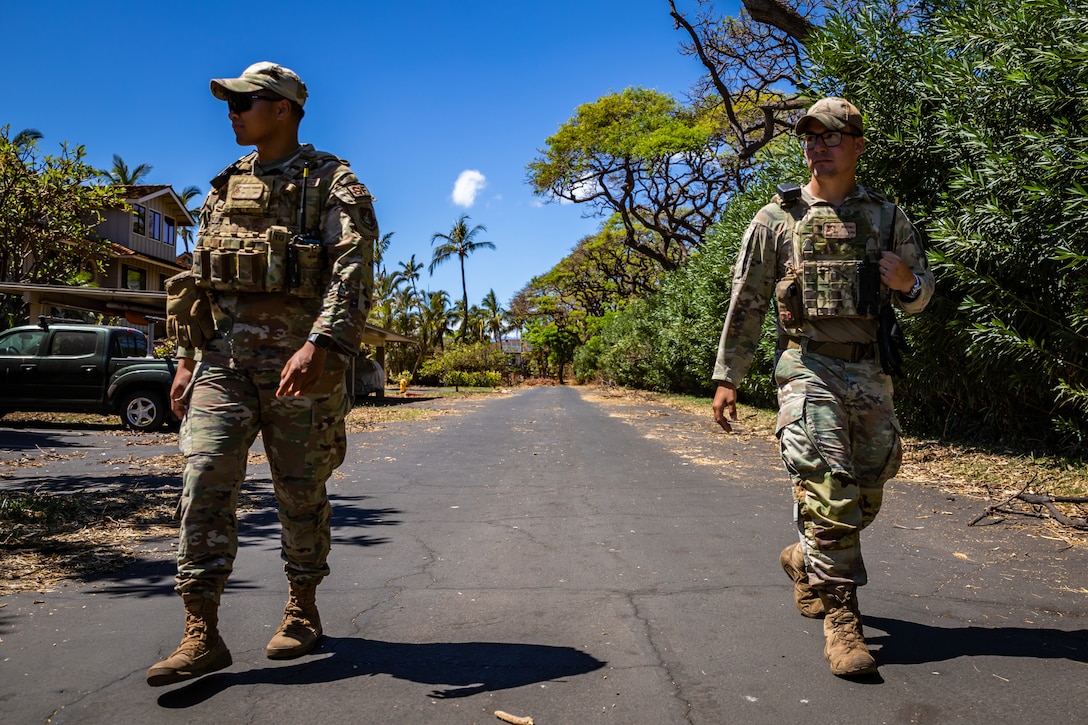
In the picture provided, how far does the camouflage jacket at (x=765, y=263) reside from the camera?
3430 mm

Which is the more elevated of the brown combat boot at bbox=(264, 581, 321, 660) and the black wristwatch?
the black wristwatch

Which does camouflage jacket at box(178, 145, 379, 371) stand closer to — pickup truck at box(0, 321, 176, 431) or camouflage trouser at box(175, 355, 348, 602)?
camouflage trouser at box(175, 355, 348, 602)

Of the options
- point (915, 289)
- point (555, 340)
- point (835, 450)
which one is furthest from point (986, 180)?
point (555, 340)

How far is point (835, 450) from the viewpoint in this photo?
124 inches

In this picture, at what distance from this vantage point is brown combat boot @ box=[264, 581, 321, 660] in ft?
10.1

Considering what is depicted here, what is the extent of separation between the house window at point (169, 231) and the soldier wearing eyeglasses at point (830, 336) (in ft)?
127

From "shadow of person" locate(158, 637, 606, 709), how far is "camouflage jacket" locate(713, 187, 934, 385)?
1.40 meters

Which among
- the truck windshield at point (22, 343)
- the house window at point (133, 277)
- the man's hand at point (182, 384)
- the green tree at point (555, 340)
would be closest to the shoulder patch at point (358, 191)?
the man's hand at point (182, 384)

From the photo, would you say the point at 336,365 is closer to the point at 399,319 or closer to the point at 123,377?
the point at 123,377

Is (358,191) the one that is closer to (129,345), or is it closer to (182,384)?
(182,384)

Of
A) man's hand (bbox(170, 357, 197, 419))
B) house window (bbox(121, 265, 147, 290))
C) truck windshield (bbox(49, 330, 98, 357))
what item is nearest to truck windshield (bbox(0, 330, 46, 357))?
truck windshield (bbox(49, 330, 98, 357))

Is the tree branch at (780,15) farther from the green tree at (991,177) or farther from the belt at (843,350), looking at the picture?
the belt at (843,350)

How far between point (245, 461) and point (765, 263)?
2327 millimetres

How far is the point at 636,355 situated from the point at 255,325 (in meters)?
33.9
